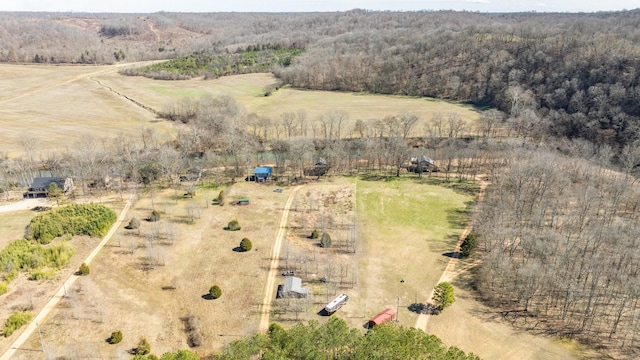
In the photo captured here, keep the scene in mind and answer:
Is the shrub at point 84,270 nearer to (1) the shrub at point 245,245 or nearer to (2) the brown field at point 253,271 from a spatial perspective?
(2) the brown field at point 253,271

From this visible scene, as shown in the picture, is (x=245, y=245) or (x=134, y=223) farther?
(x=134, y=223)

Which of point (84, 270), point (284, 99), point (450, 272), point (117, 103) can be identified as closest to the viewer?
point (84, 270)

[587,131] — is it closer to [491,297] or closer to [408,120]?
[408,120]

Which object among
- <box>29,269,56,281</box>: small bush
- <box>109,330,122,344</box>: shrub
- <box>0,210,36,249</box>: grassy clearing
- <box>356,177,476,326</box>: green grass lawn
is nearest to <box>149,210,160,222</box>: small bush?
<box>29,269,56,281</box>: small bush

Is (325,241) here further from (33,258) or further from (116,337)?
(33,258)

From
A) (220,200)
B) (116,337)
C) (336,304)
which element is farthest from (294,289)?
(220,200)

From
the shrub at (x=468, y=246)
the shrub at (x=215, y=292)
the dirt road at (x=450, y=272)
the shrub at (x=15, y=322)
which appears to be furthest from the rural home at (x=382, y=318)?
the shrub at (x=15, y=322)
